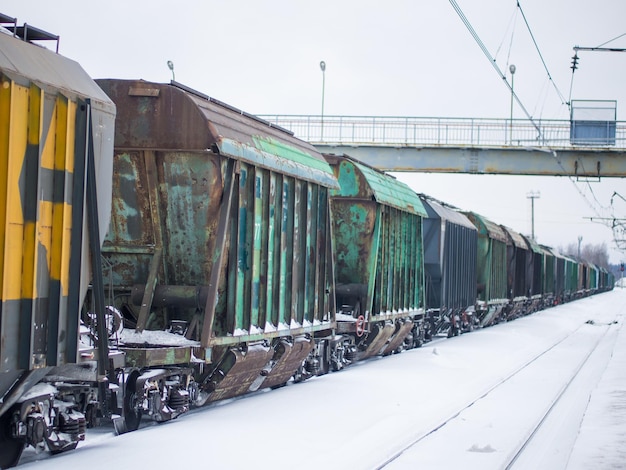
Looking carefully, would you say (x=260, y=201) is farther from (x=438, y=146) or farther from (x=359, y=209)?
(x=438, y=146)

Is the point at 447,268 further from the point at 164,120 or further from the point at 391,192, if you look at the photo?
the point at 164,120

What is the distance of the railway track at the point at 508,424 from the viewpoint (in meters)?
9.29

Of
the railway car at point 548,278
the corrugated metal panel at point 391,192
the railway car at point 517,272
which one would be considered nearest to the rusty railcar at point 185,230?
the corrugated metal panel at point 391,192

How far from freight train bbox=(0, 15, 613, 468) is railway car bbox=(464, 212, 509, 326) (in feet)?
41.3

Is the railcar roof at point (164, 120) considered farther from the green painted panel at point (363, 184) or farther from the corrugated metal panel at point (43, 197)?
the green painted panel at point (363, 184)

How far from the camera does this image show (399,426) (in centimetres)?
1090

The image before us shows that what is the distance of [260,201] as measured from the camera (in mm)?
12031

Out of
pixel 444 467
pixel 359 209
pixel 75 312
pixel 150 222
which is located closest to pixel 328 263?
pixel 359 209

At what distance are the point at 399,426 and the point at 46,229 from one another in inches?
211

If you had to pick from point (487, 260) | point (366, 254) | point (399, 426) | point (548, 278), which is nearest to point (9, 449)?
point (399, 426)

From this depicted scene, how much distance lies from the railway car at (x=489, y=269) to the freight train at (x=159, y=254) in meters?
12.6

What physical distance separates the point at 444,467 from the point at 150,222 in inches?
181

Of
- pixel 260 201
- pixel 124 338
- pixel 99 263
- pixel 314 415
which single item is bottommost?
pixel 314 415

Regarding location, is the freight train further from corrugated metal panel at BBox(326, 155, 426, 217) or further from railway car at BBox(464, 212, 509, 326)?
railway car at BBox(464, 212, 509, 326)
